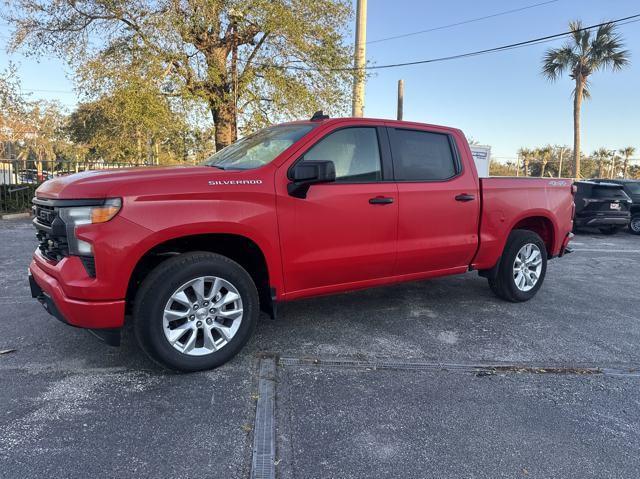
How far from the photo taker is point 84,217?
116 inches

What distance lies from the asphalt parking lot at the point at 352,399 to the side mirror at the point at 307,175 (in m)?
1.32

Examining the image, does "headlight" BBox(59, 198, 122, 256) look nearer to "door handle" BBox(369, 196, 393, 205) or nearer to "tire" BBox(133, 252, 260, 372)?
"tire" BBox(133, 252, 260, 372)

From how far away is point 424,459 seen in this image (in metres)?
2.39

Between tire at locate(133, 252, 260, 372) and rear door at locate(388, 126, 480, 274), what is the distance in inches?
62.2

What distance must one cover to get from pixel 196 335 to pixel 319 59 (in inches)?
513

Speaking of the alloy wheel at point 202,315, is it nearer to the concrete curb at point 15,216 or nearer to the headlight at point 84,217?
the headlight at point 84,217

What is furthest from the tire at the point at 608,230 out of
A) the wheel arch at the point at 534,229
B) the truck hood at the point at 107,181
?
the truck hood at the point at 107,181

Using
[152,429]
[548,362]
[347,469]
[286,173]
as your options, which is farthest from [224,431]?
[548,362]

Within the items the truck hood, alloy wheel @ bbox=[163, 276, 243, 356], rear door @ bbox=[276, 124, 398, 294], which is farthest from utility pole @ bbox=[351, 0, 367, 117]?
alloy wheel @ bbox=[163, 276, 243, 356]

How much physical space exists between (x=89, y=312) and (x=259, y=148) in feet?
6.38

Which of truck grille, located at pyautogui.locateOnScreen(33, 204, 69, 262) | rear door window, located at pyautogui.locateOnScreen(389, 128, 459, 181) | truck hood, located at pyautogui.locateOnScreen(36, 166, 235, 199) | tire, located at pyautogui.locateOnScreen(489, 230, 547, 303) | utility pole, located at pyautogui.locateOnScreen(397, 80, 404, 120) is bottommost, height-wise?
tire, located at pyautogui.locateOnScreen(489, 230, 547, 303)

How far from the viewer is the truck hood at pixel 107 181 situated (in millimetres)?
2947

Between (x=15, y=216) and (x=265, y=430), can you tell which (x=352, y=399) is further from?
(x=15, y=216)

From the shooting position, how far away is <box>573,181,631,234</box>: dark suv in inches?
478
